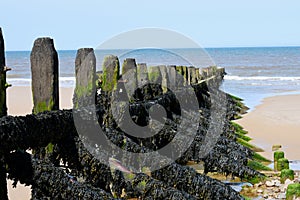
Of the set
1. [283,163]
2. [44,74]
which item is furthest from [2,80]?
[283,163]

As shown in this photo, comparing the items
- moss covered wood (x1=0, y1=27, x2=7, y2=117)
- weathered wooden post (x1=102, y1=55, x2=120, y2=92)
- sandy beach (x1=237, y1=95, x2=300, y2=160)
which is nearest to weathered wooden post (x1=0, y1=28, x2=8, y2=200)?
moss covered wood (x1=0, y1=27, x2=7, y2=117)

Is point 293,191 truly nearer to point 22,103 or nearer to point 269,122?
point 269,122

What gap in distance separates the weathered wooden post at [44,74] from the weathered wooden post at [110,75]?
1516 millimetres

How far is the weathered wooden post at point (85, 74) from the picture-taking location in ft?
15.8

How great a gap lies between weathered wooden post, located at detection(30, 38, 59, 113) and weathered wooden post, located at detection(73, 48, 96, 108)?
0.50 meters

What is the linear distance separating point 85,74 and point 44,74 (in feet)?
2.07

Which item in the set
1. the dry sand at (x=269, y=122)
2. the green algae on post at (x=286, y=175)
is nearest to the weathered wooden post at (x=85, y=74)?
the dry sand at (x=269, y=122)

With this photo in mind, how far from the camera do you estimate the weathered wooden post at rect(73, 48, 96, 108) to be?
480 centimetres

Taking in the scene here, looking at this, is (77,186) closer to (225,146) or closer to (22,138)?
(22,138)

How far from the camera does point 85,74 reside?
481cm

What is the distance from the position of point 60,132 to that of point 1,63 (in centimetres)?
71

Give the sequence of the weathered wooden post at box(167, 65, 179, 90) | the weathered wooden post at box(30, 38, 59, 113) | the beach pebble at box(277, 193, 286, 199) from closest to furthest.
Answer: the weathered wooden post at box(30, 38, 59, 113), the beach pebble at box(277, 193, 286, 199), the weathered wooden post at box(167, 65, 179, 90)

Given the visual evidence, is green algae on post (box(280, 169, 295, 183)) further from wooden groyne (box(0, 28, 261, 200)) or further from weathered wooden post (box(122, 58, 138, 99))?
weathered wooden post (box(122, 58, 138, 99))

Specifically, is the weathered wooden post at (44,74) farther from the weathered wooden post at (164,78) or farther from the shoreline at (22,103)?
the shoreline at (22,103)
